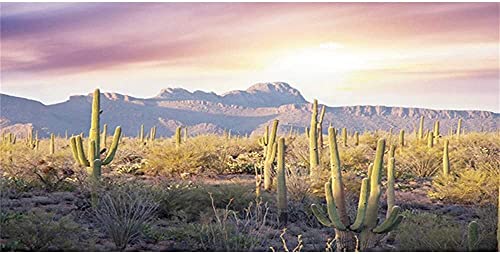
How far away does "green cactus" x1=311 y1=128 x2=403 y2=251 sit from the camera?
8.91m

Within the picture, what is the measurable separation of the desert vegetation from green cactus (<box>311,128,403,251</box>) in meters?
0.01

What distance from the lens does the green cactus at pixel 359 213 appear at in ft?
29.2

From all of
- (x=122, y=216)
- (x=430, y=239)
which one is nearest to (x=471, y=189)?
(x=430, y=239)

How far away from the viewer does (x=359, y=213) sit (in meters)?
9.03

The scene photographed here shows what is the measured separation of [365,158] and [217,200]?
10.1m

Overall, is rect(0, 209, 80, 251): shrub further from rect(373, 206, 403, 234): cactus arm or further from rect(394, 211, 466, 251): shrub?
rect(394, 211, 466, 251): shrub

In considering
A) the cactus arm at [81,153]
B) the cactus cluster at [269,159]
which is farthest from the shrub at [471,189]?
the cactus arm at [81,153]

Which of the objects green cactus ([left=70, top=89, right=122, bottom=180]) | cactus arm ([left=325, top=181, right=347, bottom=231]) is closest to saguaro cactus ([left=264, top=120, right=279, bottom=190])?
green cactus ([left=70, top=89, right=122, bottom=180])

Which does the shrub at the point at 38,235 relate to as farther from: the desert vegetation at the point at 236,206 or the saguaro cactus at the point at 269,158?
the saguaro cactus at the point at 269,158

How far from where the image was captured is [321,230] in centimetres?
1191

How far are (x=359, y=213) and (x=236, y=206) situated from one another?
428 cm

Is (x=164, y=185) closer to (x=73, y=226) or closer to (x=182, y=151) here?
(x=73, y=226)

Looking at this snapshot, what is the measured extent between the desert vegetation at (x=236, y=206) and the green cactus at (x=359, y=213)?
0.01 m

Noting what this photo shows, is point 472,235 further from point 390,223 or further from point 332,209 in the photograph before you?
point 332,209
